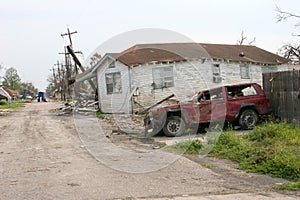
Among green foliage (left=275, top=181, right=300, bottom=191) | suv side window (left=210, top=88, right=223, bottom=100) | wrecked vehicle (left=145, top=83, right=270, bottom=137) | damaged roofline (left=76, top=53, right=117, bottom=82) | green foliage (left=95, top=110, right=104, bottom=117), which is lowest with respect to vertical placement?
green foliage (left=275, top=181, right=300, bottom=191)

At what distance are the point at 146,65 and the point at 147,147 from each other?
12.9 m

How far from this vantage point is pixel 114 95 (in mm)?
25922

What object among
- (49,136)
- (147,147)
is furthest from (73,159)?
(49,136)

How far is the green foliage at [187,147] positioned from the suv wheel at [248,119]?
3.52 metres

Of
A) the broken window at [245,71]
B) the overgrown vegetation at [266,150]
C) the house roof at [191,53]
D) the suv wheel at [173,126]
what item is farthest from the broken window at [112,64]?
the overgrown vegetation at [266,150]

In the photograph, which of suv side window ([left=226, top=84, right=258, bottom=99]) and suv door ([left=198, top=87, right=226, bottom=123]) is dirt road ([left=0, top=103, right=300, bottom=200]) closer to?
suv door ([left=198, top=87, right=226, bottom=123])

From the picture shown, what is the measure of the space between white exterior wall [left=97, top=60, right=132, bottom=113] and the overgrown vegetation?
42.3 feet

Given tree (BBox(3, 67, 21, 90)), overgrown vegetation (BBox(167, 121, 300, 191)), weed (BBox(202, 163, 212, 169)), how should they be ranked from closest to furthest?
overgrown vegetation (BBox(167, 121, 300, 191)) < weed (BBox(202, 163, 212, 169)) < tree (BBox(3, 67, 21, 90))

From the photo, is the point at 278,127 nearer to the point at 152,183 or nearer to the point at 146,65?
the point at 152,183

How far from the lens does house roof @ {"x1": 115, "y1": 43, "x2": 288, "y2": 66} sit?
25125 mm

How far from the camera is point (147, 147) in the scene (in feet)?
40.3

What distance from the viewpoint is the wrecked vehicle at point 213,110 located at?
1418 cm

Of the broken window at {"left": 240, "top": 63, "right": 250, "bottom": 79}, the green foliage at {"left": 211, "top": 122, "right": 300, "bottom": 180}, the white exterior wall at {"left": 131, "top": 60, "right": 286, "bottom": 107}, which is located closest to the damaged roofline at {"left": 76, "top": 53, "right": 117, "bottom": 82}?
the white exterior wall at {"left": 131, "top": 60, "right": 286, "bottom": 107}

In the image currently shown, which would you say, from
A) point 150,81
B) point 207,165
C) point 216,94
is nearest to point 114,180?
point 207,165
